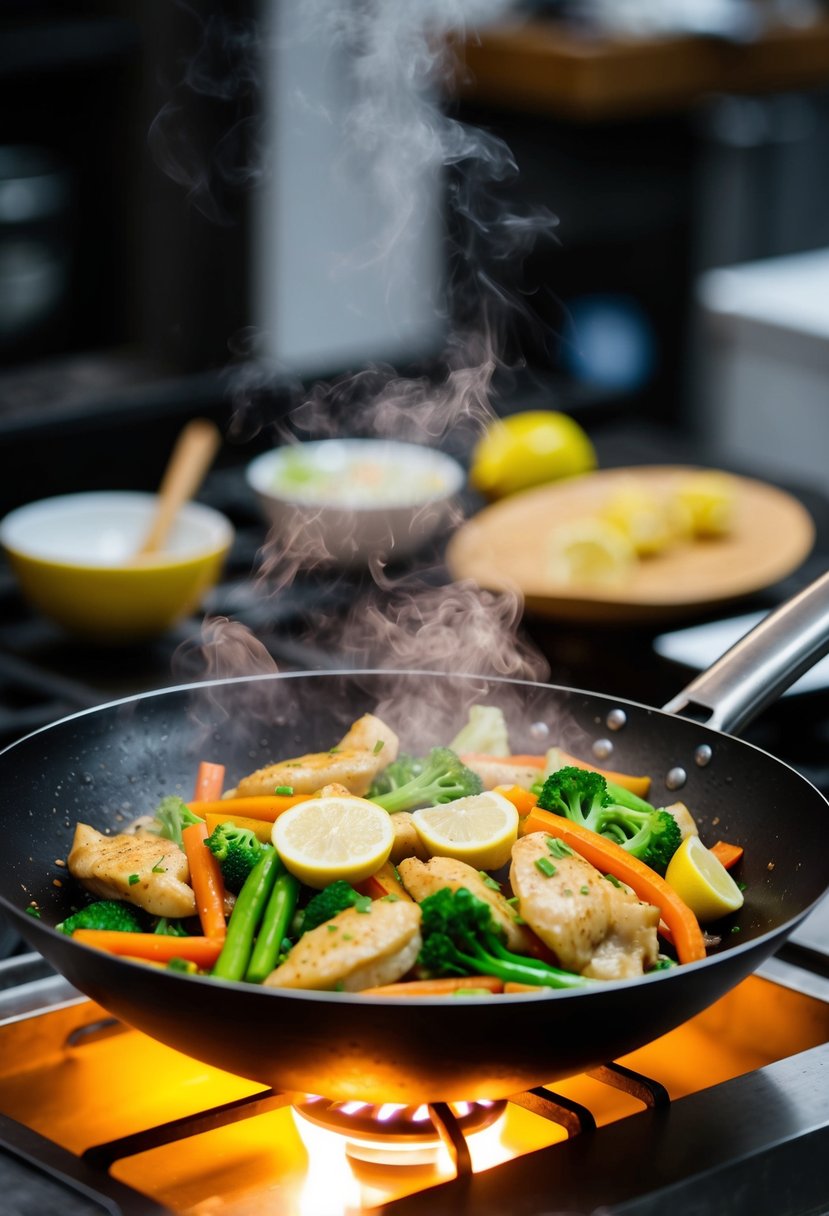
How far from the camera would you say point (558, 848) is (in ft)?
4.22

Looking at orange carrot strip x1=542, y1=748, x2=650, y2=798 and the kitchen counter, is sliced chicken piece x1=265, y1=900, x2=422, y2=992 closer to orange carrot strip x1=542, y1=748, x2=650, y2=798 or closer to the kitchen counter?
orange carrot strip x1=542, y1=748, x2=650, y2=798

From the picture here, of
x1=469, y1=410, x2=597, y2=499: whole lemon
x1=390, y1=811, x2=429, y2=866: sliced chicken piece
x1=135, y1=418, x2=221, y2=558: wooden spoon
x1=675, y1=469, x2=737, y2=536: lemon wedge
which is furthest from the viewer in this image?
x1=469, y1=410, x2=597, y2=499: whole lemon

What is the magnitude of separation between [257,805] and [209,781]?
0.43 feet

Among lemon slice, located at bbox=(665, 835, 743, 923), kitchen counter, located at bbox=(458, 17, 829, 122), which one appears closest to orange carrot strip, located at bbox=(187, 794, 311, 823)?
lemon slice, located at bbox=(665, 835, 743, 923)

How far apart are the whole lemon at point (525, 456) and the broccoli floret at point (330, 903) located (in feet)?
5.50

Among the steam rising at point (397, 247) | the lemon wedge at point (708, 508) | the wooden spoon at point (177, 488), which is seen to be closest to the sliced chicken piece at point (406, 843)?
the steam rising at point (397, 247)

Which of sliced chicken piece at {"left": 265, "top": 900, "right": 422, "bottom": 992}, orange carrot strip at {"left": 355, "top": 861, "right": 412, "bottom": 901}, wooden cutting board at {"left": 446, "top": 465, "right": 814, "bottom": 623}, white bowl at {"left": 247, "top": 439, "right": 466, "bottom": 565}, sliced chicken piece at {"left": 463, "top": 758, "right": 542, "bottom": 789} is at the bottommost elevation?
wooden cutting board at {"left": 446, "top": 465, "right": 814, "bottom": 623}

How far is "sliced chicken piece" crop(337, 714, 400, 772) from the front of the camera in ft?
5.01

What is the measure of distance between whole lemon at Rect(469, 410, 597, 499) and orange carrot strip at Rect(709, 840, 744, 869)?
1.46m

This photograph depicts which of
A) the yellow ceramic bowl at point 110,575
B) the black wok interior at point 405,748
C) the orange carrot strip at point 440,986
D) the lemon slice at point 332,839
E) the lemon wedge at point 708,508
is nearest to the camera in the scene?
the black wok interior at point 405,748

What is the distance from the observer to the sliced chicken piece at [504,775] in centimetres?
151

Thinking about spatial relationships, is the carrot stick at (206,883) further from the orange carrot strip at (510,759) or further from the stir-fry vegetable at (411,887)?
the orange carrot strip at (510,759)

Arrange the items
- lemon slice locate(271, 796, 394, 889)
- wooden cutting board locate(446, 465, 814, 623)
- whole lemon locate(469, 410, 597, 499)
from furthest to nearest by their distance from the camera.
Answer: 1. whole lemon locate(469, 410, 597, 499)
2. wooden cutting board locate(446, 465, 814, 623)
3. lemon slice locate(271, 796, 394, 889)

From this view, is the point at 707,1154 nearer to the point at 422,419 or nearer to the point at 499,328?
the point at 422,419
